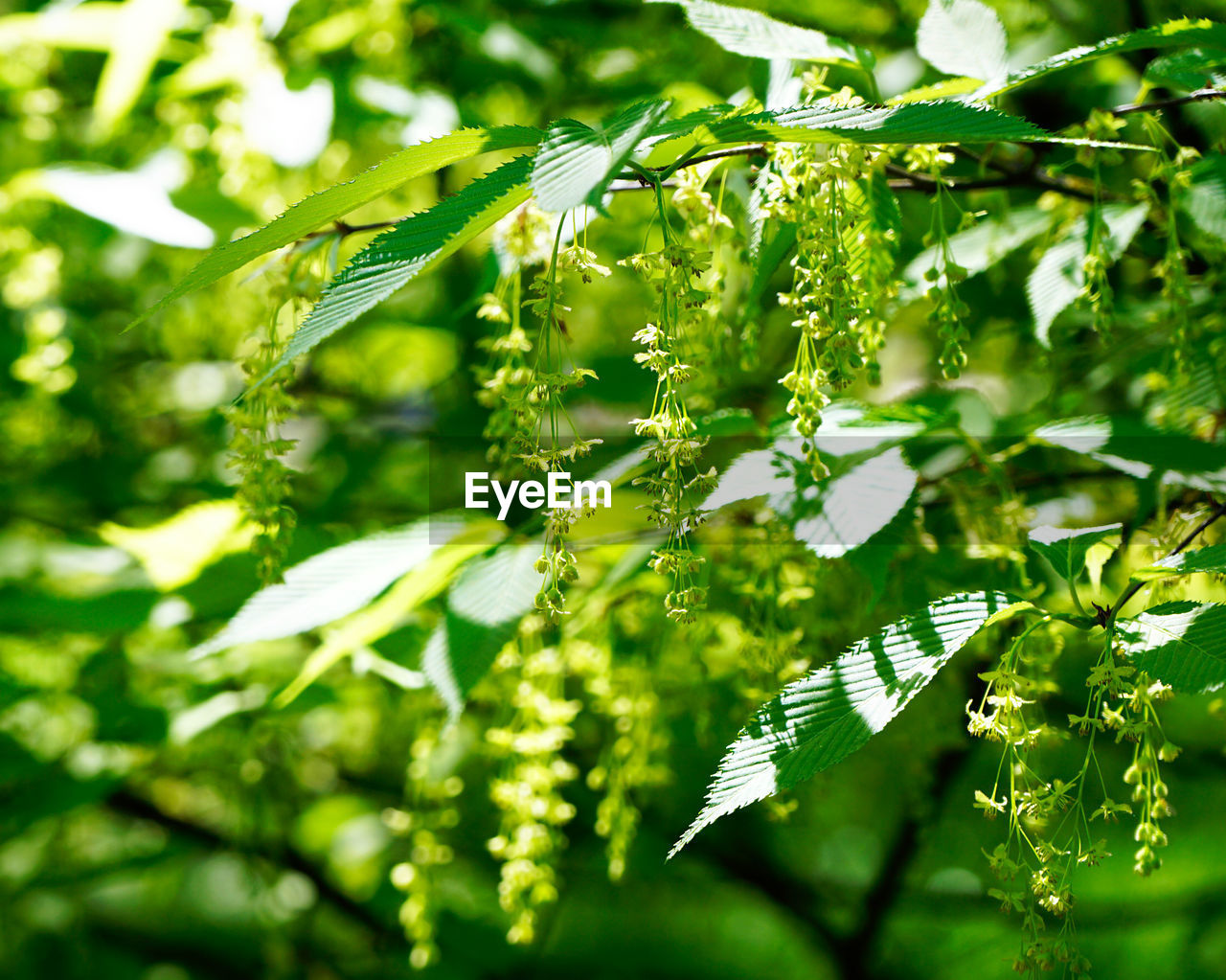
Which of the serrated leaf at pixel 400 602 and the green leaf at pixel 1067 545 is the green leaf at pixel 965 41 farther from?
the serrated leaf at pixel 400 602

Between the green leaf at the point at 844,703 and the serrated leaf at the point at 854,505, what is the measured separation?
12cm

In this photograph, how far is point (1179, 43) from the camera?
3.04 ft

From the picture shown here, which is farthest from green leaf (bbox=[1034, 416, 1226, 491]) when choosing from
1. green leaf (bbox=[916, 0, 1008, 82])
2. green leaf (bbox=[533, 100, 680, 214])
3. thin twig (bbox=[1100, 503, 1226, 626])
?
green leaf (bbox=[533, 100, 680, 214])

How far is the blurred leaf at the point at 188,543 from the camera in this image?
5.08 ft

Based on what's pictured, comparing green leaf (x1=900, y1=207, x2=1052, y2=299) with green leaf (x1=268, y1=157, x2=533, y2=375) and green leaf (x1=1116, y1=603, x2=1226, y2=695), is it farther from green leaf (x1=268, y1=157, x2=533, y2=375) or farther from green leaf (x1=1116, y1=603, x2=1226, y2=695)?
green leaf (x1=268, y1=157, x2=533, y2=375)

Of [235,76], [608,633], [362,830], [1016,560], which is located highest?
[235,76]

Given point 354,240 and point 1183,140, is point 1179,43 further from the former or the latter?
point 354,240

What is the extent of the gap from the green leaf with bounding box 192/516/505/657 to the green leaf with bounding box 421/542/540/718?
0.09m

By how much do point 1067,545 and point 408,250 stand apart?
69 cm

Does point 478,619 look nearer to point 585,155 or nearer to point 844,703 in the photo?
point 844,703

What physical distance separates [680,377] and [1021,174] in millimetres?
624

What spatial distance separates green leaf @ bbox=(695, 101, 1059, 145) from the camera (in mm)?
744

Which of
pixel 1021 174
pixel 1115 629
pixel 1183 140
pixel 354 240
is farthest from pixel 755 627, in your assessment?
pixel 354 240

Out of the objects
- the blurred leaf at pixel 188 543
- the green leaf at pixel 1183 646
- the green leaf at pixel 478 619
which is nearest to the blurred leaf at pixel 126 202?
the blurred leaf at pixel 188 543
